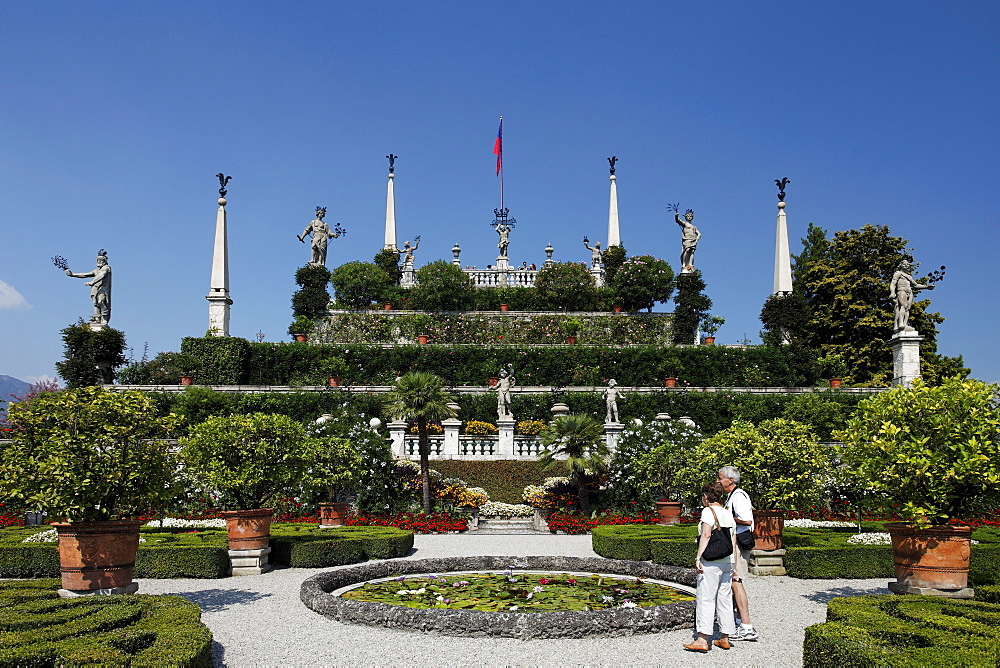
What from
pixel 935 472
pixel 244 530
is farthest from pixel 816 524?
pixel 244 530

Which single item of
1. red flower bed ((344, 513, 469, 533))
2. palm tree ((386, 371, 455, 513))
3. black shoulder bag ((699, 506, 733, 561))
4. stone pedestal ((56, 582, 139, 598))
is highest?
palm tree ((386, 371, 455, 513))

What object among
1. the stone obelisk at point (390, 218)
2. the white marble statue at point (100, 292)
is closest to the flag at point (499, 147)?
the stone obelisk at point (390, 218)

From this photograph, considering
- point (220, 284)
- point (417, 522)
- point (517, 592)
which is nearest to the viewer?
point (517, 592)

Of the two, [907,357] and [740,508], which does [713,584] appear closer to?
[740,508]

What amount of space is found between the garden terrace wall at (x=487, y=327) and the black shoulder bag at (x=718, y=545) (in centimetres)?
3040

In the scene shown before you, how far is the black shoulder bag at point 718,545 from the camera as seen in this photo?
7.28m

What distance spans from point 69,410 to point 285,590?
4.12m

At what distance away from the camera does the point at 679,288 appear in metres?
37.7

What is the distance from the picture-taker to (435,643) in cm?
739

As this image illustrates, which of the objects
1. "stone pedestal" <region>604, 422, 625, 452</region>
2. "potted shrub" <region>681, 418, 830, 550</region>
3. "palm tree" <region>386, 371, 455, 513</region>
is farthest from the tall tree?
"potted shrub" <region>681, 418, 830, 550</region>

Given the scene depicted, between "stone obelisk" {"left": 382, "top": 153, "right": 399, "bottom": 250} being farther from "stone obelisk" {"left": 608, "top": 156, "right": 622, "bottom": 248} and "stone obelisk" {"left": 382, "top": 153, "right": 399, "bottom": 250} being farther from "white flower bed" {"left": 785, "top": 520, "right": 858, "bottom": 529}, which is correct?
"white flower bed" {"left": 785, "top": 520, "right": 858, "bottom": 529}

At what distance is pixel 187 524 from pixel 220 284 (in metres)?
20.1

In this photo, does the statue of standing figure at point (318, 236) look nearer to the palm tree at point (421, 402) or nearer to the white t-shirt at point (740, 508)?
the palm tree at point (421, 402)

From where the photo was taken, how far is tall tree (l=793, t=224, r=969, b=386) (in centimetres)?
3581
